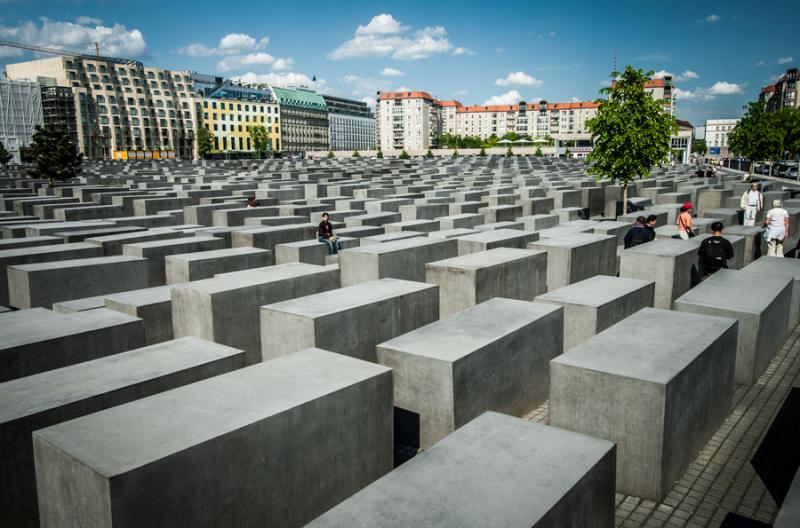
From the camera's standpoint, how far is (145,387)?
5250 millimetres

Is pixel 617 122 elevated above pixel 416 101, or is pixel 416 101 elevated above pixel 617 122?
pixel 416 101

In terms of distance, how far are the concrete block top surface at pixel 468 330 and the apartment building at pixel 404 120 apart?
482 feet

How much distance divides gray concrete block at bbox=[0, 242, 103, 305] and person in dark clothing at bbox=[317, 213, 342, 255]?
4.35m

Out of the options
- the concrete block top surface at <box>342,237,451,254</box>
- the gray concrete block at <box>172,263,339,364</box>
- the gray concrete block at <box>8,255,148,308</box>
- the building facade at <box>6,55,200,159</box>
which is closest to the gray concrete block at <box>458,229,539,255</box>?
the concrete block top surface at <box>342,237,451,254</box>

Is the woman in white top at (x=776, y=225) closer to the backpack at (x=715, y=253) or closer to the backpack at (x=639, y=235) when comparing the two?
the backpack at (x=639, y=235)

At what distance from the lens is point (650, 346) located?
5754 millimetres

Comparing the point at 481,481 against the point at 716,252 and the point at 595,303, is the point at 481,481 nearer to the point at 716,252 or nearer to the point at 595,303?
the point at 595,303

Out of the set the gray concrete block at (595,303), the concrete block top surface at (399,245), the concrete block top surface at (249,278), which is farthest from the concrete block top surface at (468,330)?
the concrete block top surface at (399,245)

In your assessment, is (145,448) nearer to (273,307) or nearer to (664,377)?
(273,307)

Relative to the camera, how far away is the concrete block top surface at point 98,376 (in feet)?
15.8

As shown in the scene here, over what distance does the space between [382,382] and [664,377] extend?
2.30 meters

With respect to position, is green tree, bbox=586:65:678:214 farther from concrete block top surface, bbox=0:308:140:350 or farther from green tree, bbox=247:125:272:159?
green tree, bbox=247:125:272:159

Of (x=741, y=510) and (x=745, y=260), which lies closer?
(x=741, y=510)

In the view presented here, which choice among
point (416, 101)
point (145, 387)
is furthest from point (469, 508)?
point (416, 101)
